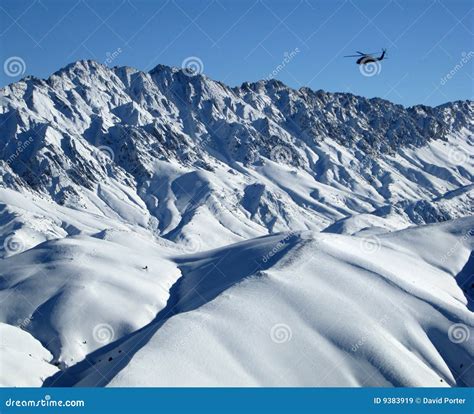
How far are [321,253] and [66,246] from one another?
46.7 metres

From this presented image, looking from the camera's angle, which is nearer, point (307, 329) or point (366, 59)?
point (366, 59)

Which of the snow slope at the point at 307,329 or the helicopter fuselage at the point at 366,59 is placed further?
the helicopter fuselage at the point at 366,59

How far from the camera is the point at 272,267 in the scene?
83938 millimetres

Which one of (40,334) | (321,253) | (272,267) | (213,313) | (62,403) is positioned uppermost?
(321,253)

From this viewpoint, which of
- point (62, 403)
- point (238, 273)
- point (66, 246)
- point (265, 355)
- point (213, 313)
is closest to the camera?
point (62, 403)

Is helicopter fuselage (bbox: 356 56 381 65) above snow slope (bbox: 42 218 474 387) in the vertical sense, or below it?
above

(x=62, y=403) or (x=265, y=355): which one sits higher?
(x=265, y=355)

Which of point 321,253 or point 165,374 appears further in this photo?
point 321,253

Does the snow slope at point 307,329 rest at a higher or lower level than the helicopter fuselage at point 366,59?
lower

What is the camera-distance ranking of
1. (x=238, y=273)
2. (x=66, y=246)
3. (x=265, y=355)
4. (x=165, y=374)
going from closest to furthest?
(x=165, y=374) < (x=265, y=355) < (x=238, y=273) < (x=66, y=246)

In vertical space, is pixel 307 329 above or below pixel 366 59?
below

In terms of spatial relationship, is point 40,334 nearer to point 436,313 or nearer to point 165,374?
point 165,374

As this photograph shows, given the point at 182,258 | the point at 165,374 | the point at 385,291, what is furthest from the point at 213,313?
the point at 182,258

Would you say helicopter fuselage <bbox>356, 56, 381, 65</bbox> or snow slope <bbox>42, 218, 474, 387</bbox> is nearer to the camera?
snow slope <bbox>42, 218, 474, 387</bbox>
